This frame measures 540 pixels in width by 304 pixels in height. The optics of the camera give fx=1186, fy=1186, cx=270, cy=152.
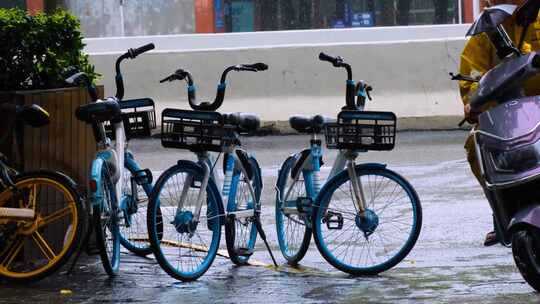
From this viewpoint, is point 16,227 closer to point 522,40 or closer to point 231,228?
point 231,228

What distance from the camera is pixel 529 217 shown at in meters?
5.25

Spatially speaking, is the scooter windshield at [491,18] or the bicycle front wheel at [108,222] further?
the bicycle front wheel at [108,222]

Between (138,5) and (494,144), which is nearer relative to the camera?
(494,144)

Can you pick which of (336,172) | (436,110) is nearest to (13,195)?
(336,172)

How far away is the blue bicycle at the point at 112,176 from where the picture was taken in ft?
21.5

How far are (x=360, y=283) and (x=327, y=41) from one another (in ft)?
33.0

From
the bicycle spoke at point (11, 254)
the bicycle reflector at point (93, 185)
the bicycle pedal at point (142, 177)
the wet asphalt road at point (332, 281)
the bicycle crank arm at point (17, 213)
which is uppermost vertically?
the bicycle reflector at point (93, 185)

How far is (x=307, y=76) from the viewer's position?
49.0 feet

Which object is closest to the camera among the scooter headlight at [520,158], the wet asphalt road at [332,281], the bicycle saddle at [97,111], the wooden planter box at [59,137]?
the scooter headlight at [520,158]

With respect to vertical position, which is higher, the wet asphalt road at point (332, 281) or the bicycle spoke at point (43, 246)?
the bicycle spoke at point (43, 246)

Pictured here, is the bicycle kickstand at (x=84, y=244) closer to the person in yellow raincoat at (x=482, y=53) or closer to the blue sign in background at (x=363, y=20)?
the person in yellow raincoat at (x=482, y=53)

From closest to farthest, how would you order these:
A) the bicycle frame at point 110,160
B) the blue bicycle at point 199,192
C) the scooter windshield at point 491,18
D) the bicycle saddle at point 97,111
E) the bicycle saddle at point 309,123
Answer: the scooter windshield at point 491,18, the bicycle frame at point 110,160, the bicycle saddle at point 97,111, the blue bicycle at point 199,192, the bicycle saddle at point 309,123

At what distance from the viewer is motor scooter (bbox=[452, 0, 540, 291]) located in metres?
5.30

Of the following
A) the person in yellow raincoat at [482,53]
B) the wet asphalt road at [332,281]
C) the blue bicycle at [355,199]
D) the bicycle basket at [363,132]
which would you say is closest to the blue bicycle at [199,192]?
the wet asphalt road at [332,281]
